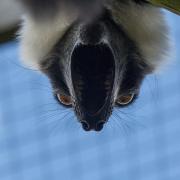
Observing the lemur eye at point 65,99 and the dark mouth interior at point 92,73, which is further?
the lemur eye at point 65,99

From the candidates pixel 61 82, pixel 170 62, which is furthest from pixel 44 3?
pixel 170 62

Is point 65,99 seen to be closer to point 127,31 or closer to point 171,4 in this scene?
point 127,31

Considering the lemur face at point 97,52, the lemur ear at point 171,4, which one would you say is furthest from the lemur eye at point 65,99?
the lemur ear at point 171,4

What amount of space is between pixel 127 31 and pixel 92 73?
13cm

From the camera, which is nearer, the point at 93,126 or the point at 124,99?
the point at 93,126

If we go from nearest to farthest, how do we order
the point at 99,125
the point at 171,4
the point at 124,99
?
1. the point at 171,4
2. the point at 99,125
3. the point at 124,99

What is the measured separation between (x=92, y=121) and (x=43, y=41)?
0.19 m

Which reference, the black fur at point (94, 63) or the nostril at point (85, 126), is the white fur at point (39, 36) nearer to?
the black fur at point (94, 63)

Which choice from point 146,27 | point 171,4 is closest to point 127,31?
point 146,27

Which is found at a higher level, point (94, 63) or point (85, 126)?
point (94, 63)

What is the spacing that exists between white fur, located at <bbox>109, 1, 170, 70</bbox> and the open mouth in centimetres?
9

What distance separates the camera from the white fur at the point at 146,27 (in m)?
0.87

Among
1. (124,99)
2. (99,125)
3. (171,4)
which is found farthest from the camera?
(124,99)

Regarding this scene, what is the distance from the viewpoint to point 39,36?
37.2 inches
